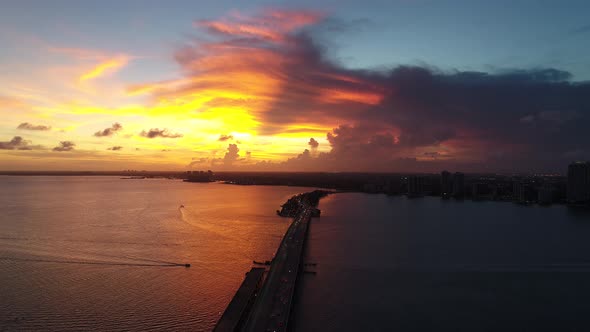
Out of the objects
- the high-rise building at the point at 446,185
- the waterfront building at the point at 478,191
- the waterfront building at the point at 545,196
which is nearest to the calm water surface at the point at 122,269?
the waterfront building at the point at 545,196

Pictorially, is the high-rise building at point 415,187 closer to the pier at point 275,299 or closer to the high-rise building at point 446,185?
the high-rise building at point 446,185

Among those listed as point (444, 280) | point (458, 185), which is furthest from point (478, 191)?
point (444, 280)

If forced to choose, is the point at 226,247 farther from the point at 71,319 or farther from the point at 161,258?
the point at 71,319

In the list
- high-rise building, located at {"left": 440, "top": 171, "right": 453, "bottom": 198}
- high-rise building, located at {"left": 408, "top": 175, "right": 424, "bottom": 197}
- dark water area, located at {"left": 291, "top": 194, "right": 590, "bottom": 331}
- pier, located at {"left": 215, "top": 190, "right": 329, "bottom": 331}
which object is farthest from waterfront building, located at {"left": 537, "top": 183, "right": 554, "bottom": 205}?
pier, located at {"left": 215, "top": 190, "right": 329, "bottom": 331}

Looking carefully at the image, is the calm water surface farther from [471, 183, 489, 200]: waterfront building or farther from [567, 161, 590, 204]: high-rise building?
[567, 161, 590, 204]: high-rise building

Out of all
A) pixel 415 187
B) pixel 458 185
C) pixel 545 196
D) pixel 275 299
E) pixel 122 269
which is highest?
pixel 458 185

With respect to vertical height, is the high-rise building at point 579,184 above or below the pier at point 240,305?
above

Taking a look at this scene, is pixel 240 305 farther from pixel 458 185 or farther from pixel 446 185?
pixel 446 185
